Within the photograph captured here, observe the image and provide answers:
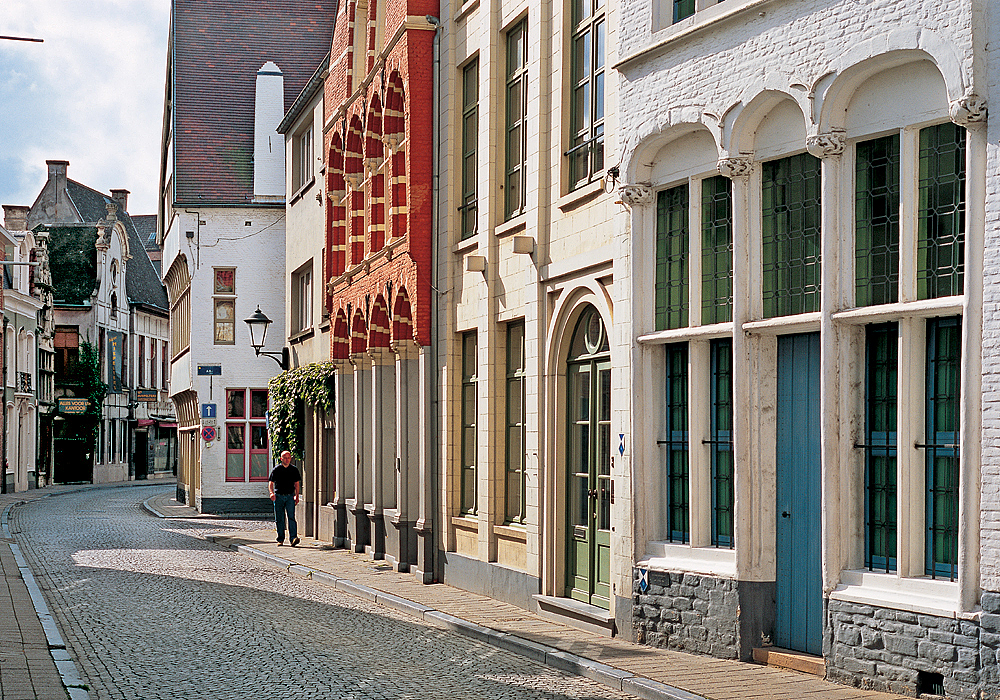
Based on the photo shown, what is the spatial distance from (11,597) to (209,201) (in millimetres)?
24152

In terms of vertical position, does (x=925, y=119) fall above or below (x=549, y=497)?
above

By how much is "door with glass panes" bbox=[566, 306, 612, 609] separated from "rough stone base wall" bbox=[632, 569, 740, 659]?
1.38 m

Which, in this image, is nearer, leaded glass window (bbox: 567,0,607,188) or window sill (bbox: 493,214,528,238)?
leaded glass window (bbox: 567,0,607,188)

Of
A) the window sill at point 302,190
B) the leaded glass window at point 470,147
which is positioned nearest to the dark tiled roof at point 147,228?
the window sill at point 302,190

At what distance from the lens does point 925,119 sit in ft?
29.9

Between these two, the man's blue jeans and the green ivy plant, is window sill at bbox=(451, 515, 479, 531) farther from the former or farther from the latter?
the green ivy plant

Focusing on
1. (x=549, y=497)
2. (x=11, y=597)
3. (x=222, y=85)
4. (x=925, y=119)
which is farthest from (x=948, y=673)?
(x=222, y=85)

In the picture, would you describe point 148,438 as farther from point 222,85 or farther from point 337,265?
point 337,265

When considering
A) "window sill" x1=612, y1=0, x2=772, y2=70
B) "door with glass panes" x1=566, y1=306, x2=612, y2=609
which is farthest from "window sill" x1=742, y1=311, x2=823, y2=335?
"door with glass panes" x1=566, y1=306, x2=612, y2=609

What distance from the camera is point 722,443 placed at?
11.3 metres

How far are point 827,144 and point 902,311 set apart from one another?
1.46 metres

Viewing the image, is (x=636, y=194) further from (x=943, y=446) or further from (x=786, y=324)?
(x=943, y=446)

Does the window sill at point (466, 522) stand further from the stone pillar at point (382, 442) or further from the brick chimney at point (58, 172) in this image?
the brick chimney at point (58, 172)

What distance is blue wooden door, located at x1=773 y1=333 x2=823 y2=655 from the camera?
1032cm
